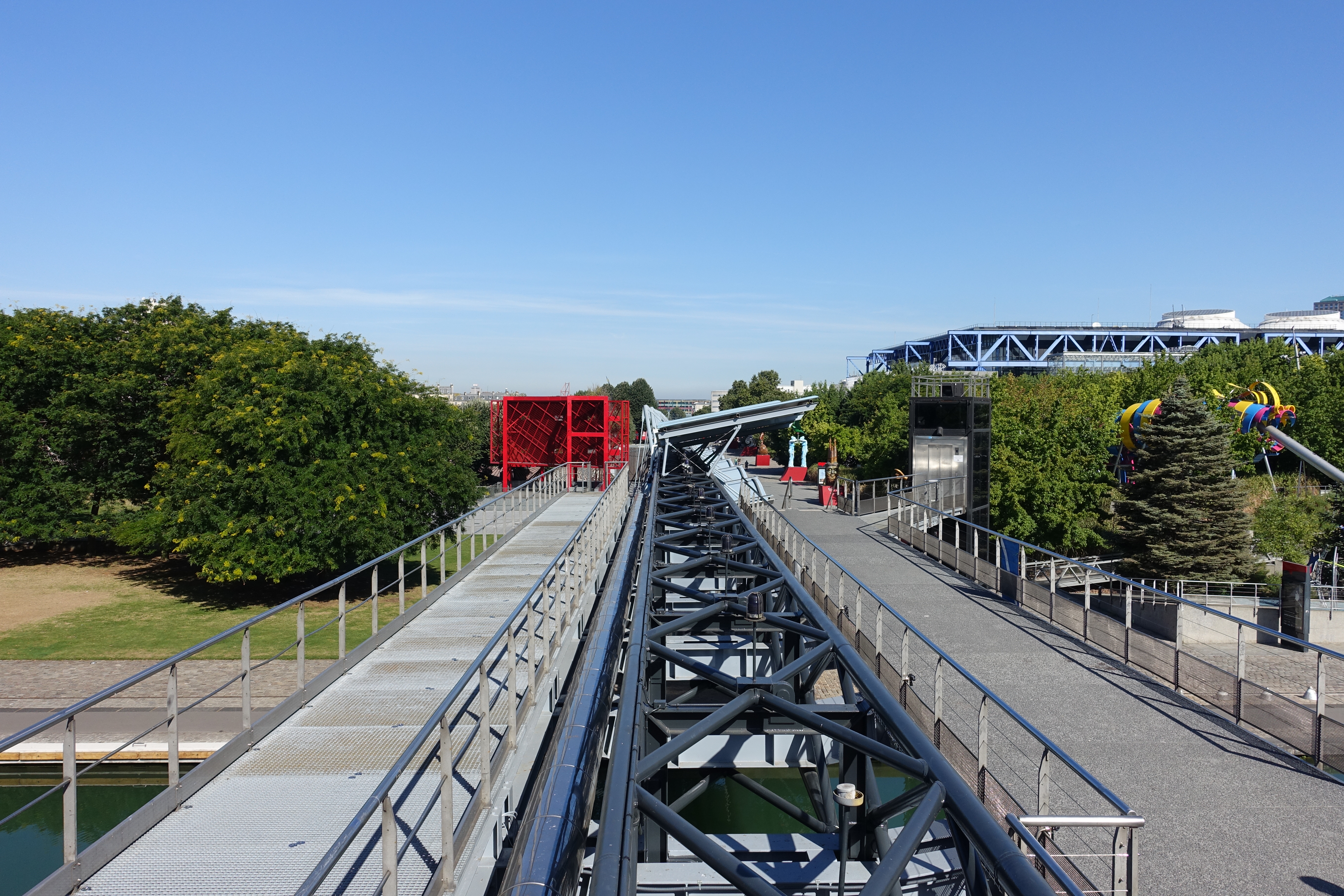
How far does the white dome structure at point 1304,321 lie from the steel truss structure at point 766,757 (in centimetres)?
15751

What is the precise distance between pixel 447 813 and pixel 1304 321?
608 ft

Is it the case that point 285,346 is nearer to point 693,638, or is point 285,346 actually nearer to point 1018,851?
point 693,638

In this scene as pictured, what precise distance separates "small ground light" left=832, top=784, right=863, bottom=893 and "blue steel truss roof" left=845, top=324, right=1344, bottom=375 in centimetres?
11476

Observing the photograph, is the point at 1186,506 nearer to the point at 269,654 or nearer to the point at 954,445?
the point at 954,445

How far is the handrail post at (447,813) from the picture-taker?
390 cm

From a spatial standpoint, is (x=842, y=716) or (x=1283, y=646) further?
(x=1283, y=646)

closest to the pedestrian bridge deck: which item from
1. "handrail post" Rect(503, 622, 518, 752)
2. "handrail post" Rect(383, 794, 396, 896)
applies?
"handrail post" Rect(503, 622, 518, 752)

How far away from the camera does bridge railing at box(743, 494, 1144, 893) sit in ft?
20.2

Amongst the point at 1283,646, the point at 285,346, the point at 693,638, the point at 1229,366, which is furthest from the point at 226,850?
the point at 1229,366

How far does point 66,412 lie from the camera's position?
1006 inches

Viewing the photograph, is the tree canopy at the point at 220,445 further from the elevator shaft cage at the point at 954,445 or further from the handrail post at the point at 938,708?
the elevator shaft cage at the point at 954,445

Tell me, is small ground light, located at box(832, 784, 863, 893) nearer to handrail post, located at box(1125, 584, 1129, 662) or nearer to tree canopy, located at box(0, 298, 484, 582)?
handrail post, located at box(1125, 584, 1129, 662)

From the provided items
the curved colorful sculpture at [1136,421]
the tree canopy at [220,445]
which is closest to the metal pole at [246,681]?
the tree canopy at [220,445]

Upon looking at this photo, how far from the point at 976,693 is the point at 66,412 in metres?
27.5
